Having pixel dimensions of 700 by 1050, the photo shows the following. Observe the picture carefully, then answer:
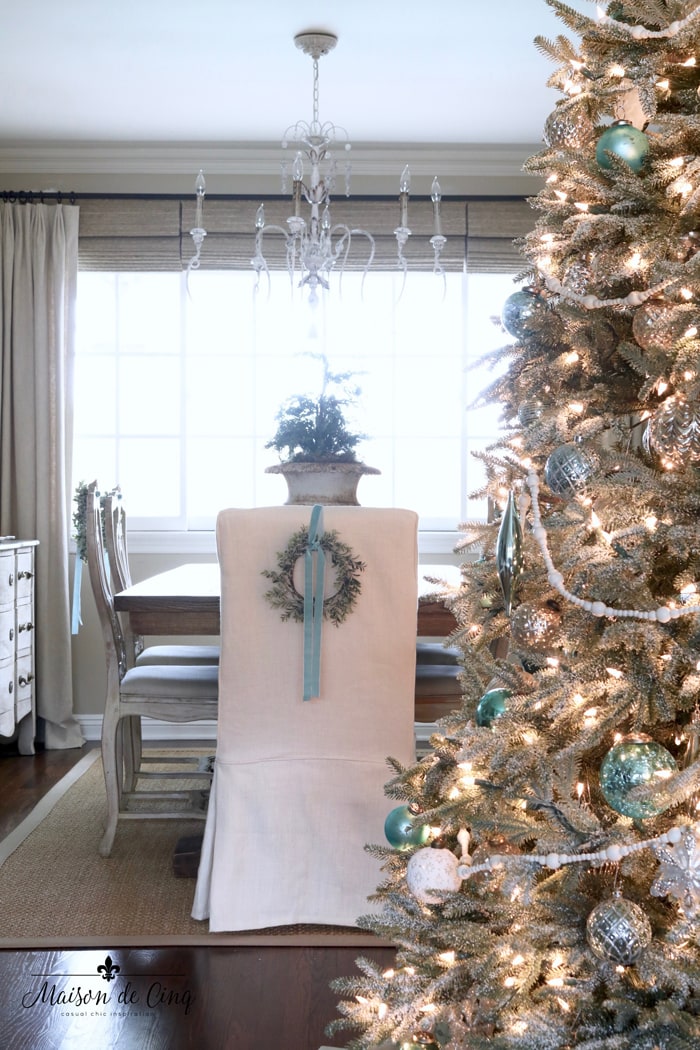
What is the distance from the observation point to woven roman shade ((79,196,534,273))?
468 centimetres

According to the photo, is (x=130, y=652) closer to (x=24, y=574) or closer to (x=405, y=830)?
(x=24, y=574)

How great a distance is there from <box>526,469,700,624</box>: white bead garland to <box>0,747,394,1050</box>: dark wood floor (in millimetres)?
1229

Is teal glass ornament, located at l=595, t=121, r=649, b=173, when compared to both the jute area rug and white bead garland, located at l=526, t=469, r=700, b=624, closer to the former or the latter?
white bead garland, located at l=526, t=469, r=700, b=624

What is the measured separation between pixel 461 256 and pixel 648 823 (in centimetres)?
395

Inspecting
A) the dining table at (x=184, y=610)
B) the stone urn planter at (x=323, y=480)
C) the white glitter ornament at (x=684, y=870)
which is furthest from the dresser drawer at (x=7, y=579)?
the white glitter ornament at (x=684, y=870)

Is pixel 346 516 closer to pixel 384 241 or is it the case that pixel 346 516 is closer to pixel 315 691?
pixel 315 691

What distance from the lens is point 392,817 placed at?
168 cm

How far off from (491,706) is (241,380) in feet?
12.1

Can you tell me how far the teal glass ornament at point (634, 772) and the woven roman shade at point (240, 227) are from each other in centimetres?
387

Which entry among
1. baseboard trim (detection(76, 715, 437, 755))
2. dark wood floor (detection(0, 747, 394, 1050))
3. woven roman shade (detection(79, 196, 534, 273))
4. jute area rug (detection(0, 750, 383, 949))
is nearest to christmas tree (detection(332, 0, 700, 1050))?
dark wood floor (detection(0, 747, 394, 1050))

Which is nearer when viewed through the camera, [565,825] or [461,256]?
[565,825]

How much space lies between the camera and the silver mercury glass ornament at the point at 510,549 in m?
1.26

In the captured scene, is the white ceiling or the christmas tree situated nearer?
the christmas tree

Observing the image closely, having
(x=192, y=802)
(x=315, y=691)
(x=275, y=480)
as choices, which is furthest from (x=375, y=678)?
(x=275, y=480)
